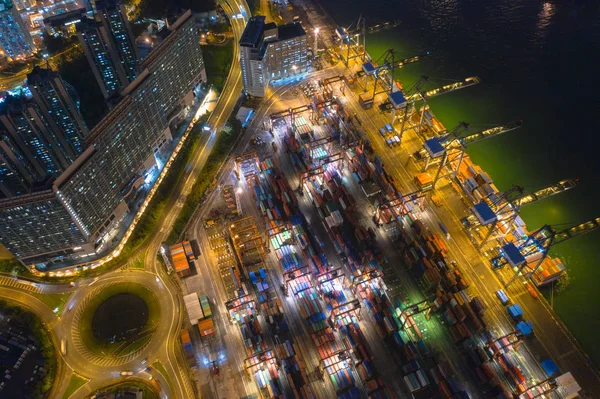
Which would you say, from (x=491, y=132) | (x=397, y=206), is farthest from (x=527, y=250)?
(x=491, y=132)

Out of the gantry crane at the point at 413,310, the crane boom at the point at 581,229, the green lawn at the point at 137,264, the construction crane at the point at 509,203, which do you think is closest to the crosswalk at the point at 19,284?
the green lawn at the point at 137,264

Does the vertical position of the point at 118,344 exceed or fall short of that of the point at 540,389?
it exceeds it

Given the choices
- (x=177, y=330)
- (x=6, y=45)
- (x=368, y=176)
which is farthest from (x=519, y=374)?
(x=6, y=45)

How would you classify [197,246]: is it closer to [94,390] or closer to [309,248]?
[309,248]

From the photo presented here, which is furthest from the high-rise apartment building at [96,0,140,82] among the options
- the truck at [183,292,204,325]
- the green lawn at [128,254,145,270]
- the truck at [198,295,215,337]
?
the truck at [198,295,215,337]

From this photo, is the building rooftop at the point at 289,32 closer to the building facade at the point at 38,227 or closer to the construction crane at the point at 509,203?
the construction crane at the point at 509,203

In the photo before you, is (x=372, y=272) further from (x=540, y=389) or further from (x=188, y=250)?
(x=188, y=250)
